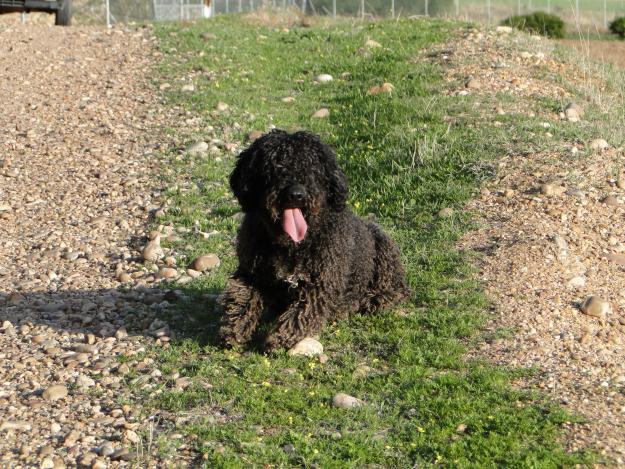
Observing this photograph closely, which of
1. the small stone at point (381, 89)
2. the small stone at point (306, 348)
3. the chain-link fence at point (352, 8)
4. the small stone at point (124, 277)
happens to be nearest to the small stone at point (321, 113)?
the small stone at point (381, 89)

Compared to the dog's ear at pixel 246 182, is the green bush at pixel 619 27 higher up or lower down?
higher up

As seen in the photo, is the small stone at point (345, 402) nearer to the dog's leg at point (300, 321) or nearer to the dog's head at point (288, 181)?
the dog's leg at point (300, 321)

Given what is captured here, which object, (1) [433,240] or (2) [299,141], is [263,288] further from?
(1) [433,240]

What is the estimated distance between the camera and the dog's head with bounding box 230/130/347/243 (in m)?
6.34

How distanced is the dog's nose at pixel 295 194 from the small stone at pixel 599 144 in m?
4.96

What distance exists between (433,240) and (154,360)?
126 inches

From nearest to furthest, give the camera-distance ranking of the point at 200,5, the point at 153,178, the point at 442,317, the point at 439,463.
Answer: the point at 439,463
the point at 442,317
the point at 153,178
the point at 200,5

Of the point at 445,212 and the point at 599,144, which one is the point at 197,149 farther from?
the point at 599,144

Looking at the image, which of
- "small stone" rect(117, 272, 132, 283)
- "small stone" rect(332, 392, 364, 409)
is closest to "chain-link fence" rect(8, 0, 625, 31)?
"small stone" rect(117, 272, 132, 283)

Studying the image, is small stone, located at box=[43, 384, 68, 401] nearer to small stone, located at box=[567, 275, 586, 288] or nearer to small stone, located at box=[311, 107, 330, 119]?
small stone, located at box=[567, 275, 586, 288]

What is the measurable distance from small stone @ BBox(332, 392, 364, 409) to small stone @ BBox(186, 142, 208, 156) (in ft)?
19.0

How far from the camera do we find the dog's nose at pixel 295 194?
20.6ft

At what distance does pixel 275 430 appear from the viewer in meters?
5.67

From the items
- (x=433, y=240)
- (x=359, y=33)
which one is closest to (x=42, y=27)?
(x=359, y=33)
